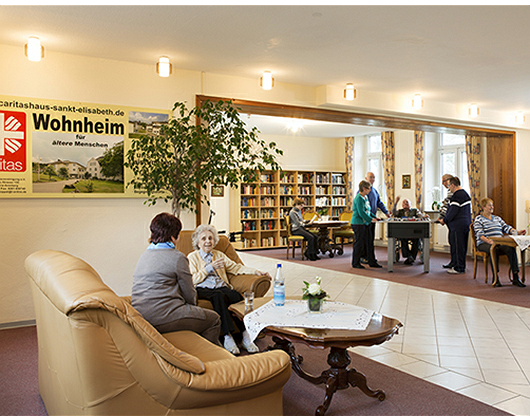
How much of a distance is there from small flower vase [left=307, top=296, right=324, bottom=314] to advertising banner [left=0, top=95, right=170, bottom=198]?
121 inches

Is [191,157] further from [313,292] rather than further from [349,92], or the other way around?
[349,92]

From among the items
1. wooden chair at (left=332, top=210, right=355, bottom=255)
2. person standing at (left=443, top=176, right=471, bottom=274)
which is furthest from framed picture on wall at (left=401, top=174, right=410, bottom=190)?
person standing at (left=443, top=176, right=471, bottom=274)

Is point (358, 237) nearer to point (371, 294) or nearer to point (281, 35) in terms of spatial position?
point (371, 294)

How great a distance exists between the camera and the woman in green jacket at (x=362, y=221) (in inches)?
348

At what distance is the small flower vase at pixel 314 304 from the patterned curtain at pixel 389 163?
9.29 metres

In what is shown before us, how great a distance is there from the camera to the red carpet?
21.1ft

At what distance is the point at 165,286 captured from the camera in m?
3.24

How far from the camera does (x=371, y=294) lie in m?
6.48

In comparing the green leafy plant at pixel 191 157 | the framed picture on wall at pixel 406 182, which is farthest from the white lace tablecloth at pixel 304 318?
the framed picture on wall at pixel 406 182

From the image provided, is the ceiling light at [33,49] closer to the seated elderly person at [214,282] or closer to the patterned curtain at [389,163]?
A: the seated elderly person at [214,282]

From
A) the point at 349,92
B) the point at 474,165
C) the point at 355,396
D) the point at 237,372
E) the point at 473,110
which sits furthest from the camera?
the point at 474,165

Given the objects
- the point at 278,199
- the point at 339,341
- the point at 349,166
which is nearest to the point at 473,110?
the point at 349,166

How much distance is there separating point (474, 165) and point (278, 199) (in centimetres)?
503

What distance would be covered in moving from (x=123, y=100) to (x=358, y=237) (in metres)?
5.23
